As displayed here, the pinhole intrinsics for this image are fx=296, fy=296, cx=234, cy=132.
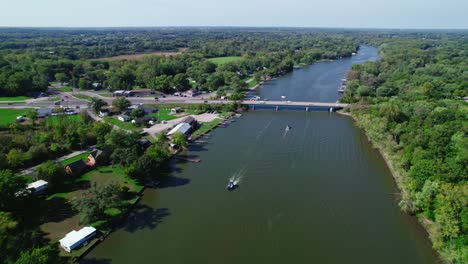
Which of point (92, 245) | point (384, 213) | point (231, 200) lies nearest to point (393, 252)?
point (384, 213)

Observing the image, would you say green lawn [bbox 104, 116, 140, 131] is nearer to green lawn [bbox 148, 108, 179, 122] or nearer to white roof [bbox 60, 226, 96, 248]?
green lawn [bbox 148, 108, 179, 122]

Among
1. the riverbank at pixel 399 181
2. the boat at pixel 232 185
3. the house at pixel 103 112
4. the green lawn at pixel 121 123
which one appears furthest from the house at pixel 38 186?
the riverbank at pixel 399 181

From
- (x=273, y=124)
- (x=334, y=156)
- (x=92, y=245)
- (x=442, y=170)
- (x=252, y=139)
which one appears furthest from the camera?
(x=273, y=124)

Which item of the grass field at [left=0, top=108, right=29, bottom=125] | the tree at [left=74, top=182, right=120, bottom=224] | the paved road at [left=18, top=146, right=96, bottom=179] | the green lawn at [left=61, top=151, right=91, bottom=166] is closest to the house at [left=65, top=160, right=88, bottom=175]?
the green lawn at [left=61, top=151, right=91, bottom=166]

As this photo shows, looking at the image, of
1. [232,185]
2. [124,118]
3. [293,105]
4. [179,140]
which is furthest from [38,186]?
[293,105]

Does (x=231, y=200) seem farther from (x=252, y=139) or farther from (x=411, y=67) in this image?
(x=411, y=67)
